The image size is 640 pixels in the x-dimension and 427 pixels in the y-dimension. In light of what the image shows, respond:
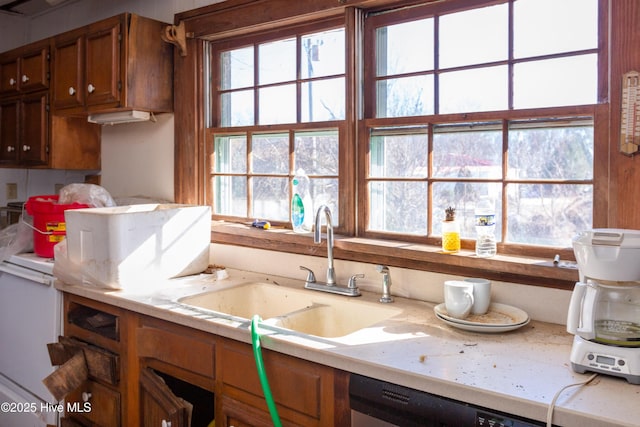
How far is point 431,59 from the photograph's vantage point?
6.51ft

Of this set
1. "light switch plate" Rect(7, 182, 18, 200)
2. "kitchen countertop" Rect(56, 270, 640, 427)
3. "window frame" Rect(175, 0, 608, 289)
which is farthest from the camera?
"light switch plate" Rect(7, 182, 18, 200)

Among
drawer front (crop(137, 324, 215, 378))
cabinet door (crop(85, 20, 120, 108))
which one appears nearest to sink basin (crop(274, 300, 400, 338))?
drawer front (crop(137, 324, 215, 378))

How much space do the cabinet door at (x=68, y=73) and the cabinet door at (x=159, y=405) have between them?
1660mm

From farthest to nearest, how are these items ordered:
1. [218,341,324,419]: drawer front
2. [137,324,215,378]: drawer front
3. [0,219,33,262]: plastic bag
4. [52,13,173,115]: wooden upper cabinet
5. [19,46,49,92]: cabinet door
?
1. [19,46,49,92]: cabinet door
2. [0,219,33,262]: plastic bag
3. [52,13,173,115]: wooden upper cabinet
4. [137,324,215,378]: drawer front
5. [218,341,324,419]: drawer front

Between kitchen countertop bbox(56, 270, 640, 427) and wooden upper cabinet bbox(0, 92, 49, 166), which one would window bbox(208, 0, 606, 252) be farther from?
wooden upper cabinet bbox(0, 92, 49, 166)

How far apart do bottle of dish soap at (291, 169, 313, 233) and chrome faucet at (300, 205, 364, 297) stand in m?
0.22

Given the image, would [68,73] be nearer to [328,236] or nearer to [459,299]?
[328,236]

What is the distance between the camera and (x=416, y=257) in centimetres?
191

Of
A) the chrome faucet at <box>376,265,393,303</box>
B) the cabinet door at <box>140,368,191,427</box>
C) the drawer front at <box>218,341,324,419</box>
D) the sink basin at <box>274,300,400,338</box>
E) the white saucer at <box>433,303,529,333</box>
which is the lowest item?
the cabinet door at <box>140,368,191,427</box>

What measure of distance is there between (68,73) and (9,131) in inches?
32.7

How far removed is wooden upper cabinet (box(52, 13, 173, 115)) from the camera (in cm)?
262

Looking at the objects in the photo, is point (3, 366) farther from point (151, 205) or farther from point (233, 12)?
point (233, 12)

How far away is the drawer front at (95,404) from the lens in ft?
7.10

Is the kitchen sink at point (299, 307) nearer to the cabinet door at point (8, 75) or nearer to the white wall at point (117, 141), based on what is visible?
the white wall at point (117, 141)
